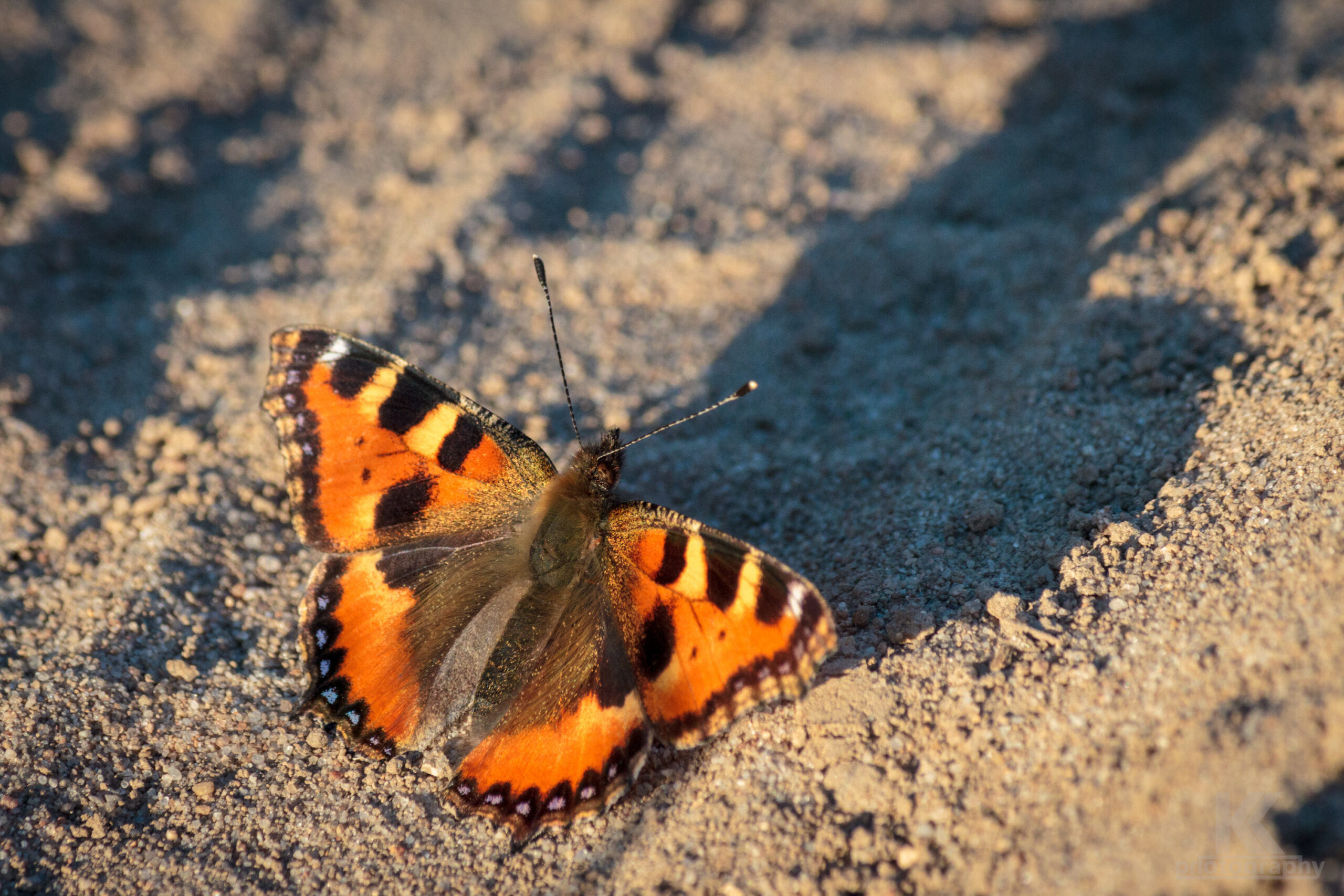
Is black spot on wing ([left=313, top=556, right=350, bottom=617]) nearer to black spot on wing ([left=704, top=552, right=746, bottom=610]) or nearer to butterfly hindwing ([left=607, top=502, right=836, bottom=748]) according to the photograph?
butterfly hindwing ([left=607, top=502, right=836, bottom=748])

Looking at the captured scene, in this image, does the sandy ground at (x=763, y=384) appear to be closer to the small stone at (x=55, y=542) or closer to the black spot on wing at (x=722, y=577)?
the small stone at (x=55, y=542)

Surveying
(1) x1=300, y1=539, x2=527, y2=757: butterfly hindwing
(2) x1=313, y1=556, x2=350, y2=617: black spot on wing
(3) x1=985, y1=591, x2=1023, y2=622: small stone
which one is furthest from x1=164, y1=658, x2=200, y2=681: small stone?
(3) x1=985, y1=591, x2=1023, y2=622: small stone

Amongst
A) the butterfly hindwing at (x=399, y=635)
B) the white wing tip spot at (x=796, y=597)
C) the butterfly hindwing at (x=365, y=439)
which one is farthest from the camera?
the butterfly hindwing at (x=365, y=439)

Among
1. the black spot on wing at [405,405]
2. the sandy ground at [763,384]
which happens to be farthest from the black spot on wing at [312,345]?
the sandy ground at [763,384]

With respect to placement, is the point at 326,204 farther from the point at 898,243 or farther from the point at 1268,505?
the point at 1268,505

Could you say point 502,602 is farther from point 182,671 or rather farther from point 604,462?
point 182,671

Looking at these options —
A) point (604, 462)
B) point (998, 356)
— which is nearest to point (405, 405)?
point (604, 462)
